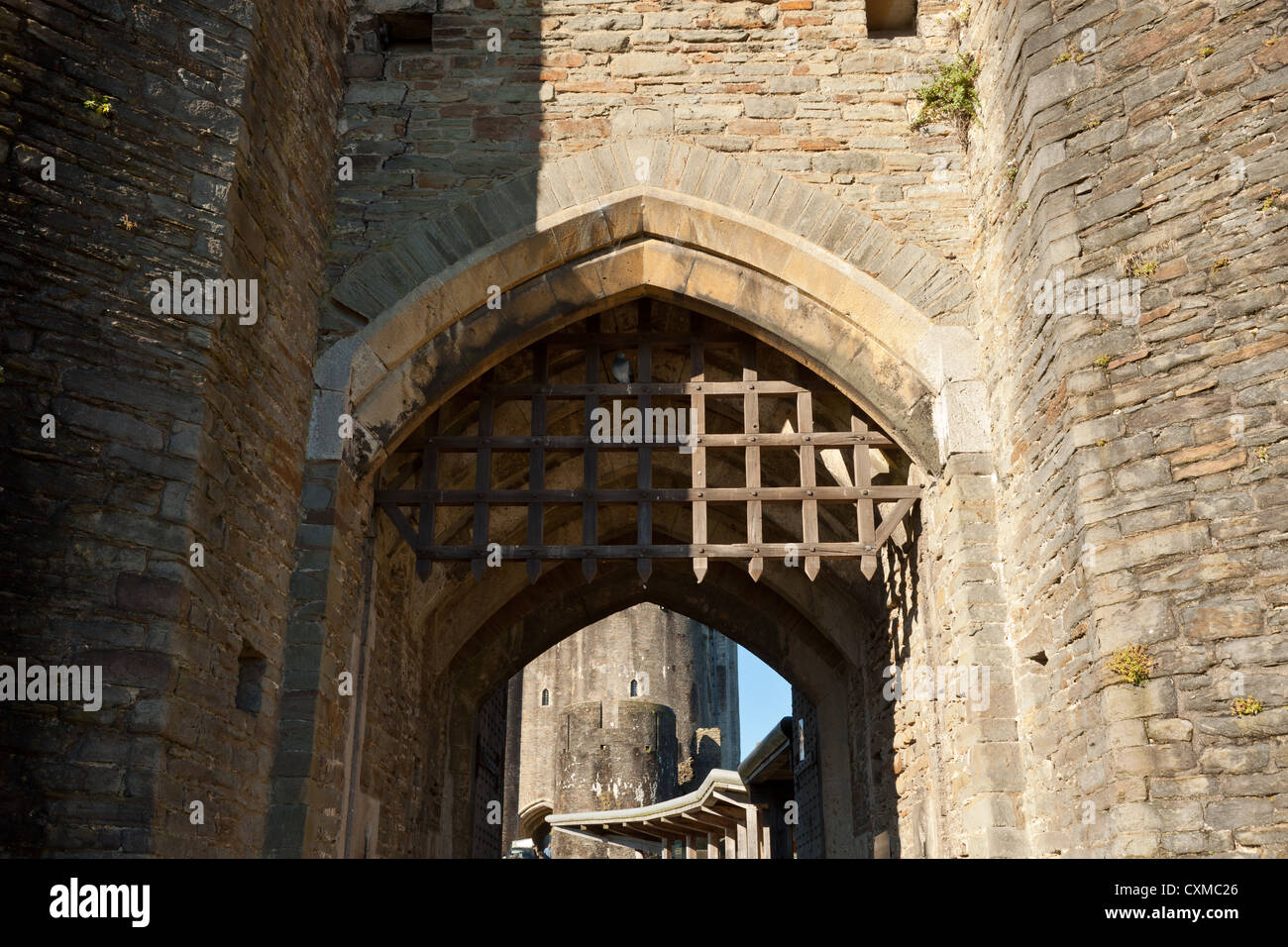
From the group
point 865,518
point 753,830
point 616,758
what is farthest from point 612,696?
point 865,518

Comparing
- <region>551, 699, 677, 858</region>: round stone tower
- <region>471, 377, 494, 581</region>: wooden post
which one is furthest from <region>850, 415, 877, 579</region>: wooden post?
<region>551, 699, 677, 858</region>: round stone tower

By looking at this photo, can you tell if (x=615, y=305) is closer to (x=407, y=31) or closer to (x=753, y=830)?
(x=407, y=31)

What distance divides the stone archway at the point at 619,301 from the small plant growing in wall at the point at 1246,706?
4.26 ft

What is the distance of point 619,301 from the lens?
18.7ft

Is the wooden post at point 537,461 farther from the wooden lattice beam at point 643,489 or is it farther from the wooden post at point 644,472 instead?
the wooden post at point 644,472

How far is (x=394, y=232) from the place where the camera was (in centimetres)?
539

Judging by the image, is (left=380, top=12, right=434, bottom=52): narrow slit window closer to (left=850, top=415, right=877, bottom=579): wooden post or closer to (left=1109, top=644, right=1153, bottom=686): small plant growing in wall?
(left=850, top=415, right=877, bottom=579): wooden post

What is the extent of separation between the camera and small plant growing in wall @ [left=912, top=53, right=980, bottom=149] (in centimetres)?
545

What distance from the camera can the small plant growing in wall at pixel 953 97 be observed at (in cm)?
545

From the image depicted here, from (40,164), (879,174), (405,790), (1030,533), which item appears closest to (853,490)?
(1030,533)

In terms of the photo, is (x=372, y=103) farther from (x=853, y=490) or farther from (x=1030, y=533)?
(x=1030, y=533)

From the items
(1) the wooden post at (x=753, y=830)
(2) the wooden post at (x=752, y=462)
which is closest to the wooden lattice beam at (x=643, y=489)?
(2) the wooden post at (x=752, y=462)

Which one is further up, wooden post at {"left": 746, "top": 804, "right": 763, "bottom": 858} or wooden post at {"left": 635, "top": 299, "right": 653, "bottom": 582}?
wooden post at {"left": 635, "top": 299, "right": 653, "bottom": 582}
